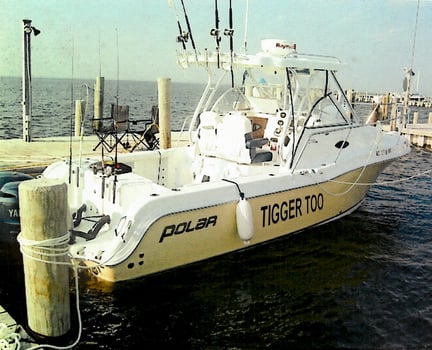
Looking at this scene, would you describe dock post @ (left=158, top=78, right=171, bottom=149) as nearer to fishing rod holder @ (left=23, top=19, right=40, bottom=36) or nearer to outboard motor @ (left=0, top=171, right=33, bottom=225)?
fishing rod holder @ (left=23, top=19, right=40, bottom=36)

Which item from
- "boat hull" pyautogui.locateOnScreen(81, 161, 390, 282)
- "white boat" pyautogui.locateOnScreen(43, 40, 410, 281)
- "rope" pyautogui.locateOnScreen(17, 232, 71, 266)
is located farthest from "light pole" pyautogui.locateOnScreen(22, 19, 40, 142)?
"rope" pyautogui.locateOnScreen(17, 232, 71, 266)

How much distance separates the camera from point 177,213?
563cm

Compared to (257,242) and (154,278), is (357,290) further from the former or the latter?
(154,278)

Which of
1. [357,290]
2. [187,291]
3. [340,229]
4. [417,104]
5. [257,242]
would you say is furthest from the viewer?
[417,104]

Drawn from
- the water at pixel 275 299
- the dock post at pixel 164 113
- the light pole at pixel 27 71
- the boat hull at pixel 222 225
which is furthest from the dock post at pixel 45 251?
the light pole at pixel 27 71

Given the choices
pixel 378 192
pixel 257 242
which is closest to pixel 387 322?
pixel 257 242

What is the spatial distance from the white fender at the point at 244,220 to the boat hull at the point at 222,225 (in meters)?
0.10

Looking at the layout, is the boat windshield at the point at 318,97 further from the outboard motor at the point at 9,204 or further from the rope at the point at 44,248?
the rope at the point at 44,248

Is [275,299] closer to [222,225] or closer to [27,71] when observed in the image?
[222,225]

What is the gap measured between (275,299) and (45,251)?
9.72ft

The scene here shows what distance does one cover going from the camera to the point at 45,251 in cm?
419

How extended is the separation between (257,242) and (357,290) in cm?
148

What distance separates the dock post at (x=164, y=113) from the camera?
39.6ft

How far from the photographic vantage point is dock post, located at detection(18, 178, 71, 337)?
414 cm
